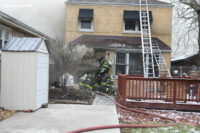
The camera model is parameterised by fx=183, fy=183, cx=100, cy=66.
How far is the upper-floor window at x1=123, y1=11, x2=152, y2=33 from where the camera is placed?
511 inches

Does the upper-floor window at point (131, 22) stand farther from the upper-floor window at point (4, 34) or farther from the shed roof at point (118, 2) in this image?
the upper-floor window at point (4, 34)

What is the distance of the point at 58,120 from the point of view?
480cm

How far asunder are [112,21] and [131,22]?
1.43 metres

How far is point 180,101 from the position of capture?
718cm

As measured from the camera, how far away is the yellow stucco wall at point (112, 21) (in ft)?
43.5

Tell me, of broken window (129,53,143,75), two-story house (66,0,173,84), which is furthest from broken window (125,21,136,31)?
broken window (129,53,143,75)

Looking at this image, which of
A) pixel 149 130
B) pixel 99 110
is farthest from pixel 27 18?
pixel 149 130

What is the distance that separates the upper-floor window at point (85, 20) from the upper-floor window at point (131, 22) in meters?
2.50

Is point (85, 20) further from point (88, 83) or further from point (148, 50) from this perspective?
point (88, 83)

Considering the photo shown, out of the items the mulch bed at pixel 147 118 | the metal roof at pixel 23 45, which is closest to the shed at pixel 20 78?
the metal roof at pixel 23 45

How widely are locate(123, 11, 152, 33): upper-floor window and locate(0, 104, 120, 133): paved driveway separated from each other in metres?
8.52

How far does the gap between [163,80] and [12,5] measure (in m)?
17.6

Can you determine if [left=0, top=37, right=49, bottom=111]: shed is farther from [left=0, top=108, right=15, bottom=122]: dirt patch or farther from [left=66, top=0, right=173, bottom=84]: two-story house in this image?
[left=66, top=0, right=173, bottom=84]: two-story house

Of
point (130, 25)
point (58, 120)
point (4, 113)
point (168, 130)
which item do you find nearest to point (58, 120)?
point (58, 120)
